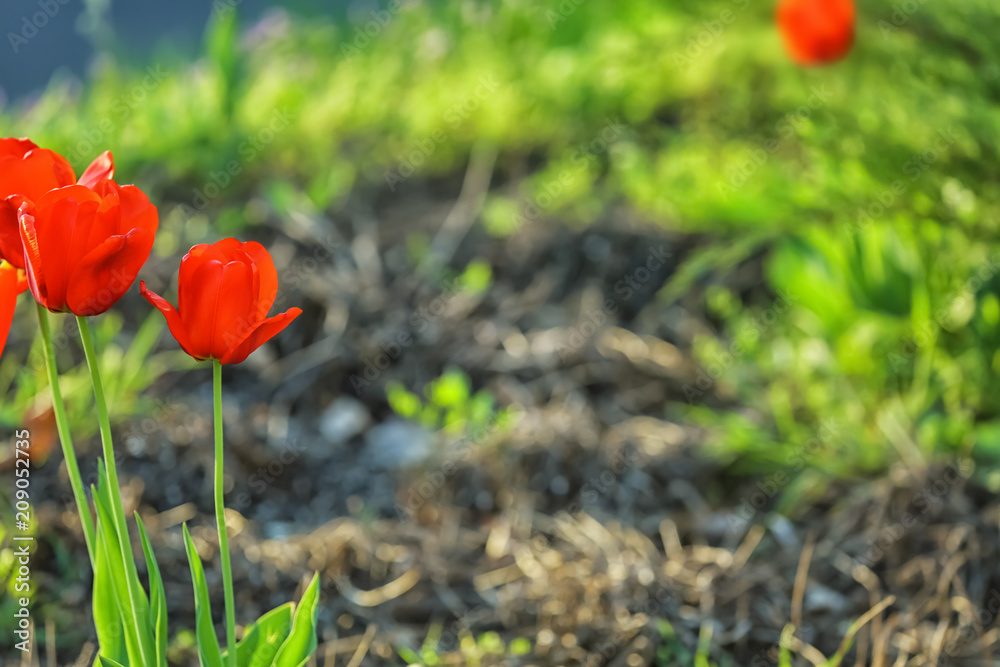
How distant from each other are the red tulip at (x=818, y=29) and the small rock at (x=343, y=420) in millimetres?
1324

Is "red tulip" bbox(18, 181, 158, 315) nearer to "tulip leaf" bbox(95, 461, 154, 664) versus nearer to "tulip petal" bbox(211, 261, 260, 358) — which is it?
"tulip petal" bbox(211, 261, 260, 358)

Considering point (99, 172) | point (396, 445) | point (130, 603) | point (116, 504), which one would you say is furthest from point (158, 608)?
point (396, 445)

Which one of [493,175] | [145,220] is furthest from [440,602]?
[493,175]

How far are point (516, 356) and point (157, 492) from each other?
0.95m

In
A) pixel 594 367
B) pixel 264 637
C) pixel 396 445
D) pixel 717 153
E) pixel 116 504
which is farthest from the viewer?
pixel 717 153

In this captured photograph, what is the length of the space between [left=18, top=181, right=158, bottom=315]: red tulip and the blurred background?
72cm

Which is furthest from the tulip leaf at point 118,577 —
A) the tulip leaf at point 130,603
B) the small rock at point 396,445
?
the small rock at point 396,445

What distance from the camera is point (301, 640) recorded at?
2.85ft

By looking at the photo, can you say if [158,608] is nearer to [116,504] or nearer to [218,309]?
[116,504]

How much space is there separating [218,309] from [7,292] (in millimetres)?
251

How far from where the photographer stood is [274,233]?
249cm

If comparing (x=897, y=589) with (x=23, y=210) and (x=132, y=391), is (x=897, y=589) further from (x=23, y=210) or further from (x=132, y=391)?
(x=132, y=391)

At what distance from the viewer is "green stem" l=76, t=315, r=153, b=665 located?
0.76 m

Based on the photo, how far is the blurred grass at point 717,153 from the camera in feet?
5.42
